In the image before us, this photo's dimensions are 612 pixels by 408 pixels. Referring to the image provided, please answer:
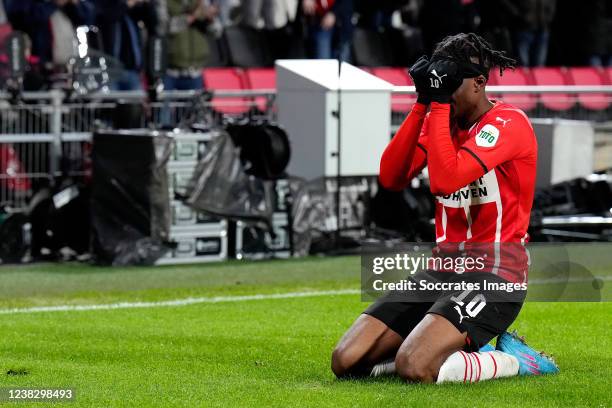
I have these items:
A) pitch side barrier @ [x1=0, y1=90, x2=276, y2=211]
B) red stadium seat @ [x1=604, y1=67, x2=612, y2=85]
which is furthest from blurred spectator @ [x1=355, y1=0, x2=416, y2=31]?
pitch side barrier @ [x1=0, y1=90, x2=276, y2=211]

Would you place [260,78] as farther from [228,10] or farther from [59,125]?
[59,125]

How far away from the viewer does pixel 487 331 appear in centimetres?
710

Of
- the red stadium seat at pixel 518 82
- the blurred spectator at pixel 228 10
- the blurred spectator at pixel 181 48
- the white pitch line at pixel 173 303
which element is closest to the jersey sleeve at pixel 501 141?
the white pitch line at pixel 173 303

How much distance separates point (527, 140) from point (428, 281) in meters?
0.87

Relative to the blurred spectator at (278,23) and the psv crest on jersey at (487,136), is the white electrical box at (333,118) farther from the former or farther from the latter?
the psv crest on jersey at (487,136)

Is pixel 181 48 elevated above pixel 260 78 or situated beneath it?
elevated above

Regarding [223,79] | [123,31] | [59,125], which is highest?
[123,31]

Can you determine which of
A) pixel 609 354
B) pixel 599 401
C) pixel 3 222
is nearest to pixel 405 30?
pixel 3 222

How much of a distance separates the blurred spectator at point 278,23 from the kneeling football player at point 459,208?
11.7m

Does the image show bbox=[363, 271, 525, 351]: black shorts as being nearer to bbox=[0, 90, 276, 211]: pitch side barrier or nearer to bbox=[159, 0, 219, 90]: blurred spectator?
bbox=[0, 90, 276, 211]: pitch side barrier

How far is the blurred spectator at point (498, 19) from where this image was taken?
67.8ft

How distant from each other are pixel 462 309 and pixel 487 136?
0.86m

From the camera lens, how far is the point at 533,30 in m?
21.3

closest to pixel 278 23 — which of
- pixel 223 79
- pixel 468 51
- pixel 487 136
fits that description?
pixel 223 79
